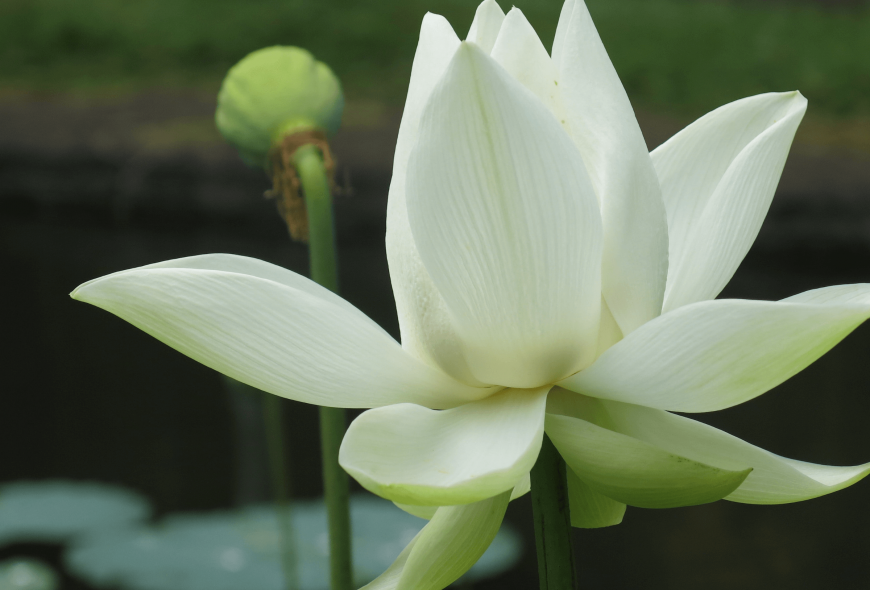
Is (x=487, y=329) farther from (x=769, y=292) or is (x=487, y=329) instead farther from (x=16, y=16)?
(x=16, y=16)

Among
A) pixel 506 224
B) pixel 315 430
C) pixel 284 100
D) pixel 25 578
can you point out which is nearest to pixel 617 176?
pixel 506 224

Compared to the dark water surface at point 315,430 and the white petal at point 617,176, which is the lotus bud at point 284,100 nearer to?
the white petal at point 617,176

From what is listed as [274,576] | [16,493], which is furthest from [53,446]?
[274,576]

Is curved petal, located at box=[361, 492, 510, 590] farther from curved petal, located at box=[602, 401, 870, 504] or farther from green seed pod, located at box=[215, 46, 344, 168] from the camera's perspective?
green seed pod, located at box=[215, 46, 344, 168]

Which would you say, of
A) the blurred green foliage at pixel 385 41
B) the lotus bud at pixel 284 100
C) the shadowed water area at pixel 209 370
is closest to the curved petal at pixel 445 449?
the lotus bud at pixel 284 100

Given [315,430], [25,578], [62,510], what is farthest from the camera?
[315,430]

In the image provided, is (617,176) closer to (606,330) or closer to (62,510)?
(606,330)

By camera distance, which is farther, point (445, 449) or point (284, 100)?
point (284, 100)

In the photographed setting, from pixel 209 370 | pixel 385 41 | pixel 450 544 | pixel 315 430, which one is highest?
pixel 385 41
